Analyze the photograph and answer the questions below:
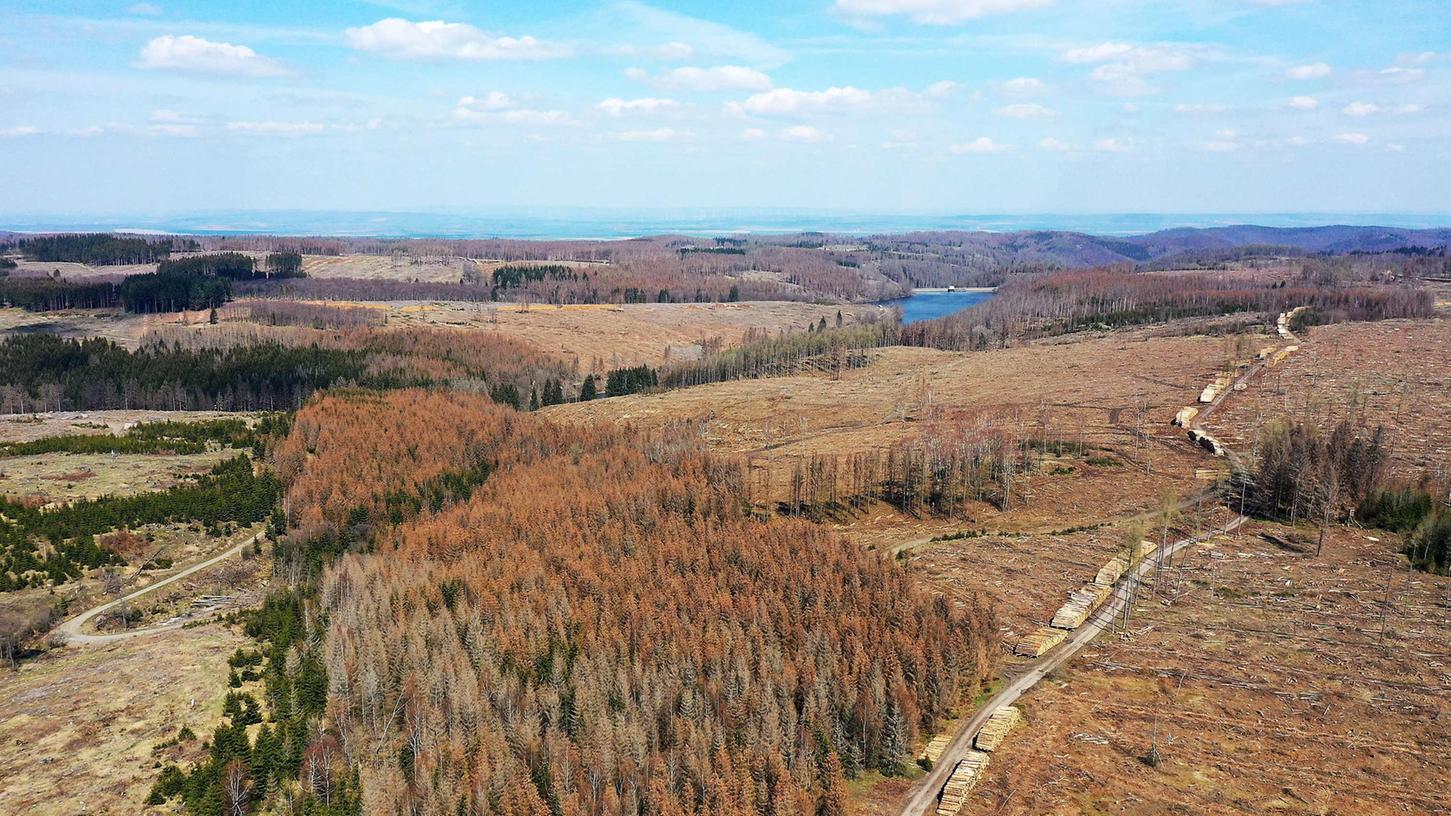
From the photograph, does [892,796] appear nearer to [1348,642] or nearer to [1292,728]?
[1292,728]

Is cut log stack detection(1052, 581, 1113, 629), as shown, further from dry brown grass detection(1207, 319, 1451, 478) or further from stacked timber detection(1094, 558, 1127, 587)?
dry brown grass detection(1207, 319, 1451, 478)

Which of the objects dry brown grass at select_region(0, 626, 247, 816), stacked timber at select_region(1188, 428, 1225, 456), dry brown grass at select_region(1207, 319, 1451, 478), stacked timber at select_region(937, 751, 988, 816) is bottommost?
dry brown grass at select_region(0, 626, 247, 816)

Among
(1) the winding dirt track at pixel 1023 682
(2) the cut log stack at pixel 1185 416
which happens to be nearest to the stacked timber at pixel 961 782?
(1) the winding dirt track at pixel 1023 682

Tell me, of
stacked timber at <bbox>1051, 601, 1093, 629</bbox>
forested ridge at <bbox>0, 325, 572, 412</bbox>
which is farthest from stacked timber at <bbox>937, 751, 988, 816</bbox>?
forested ridge at <bbox>0, 325, 572, 412</bbox>

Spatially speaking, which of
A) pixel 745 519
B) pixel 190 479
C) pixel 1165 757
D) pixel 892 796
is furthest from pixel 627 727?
pixel 190 479

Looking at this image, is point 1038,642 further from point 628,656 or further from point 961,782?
point 628,656

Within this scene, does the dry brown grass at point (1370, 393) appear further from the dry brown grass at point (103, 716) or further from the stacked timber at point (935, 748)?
the dry brown grass at point (103, 716)
